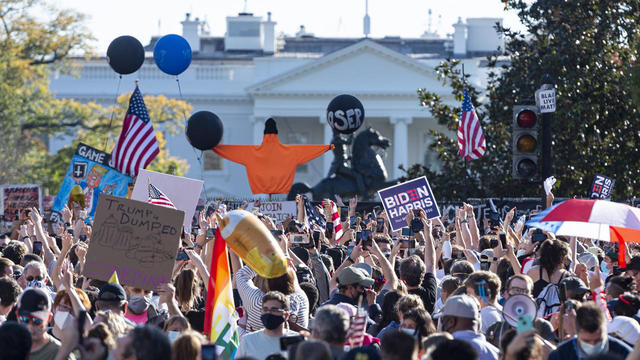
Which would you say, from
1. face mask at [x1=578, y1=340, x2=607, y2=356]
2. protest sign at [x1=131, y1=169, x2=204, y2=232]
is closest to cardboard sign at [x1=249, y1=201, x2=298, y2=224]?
protest sign at [x1=131, y1=169, x2=204, y2=232]

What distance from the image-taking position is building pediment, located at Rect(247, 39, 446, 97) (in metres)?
66.9

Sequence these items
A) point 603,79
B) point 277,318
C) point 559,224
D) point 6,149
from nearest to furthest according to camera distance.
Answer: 1. point 277,318
2. point 559,224
3. point 603,79
4. point 6,149

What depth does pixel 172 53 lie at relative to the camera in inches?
709


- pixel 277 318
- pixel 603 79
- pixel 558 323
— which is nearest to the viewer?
pixel 277 318

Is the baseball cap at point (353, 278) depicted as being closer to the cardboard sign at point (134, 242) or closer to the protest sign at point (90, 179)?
the cardboard sign at point (134, 242)

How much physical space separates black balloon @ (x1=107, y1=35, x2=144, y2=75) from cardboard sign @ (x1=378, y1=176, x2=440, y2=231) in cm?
585

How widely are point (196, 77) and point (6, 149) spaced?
2618 cm

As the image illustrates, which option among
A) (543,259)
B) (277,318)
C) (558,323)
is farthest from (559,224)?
(277,318)

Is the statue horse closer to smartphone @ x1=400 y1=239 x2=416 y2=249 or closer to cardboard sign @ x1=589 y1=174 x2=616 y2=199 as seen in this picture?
cardboard sign @ x1=589 y1=174 x2=616 y2=199

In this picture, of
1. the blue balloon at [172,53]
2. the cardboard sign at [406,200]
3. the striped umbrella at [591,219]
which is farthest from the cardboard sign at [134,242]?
the blue balloon at [172,53]

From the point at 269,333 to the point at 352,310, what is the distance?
0.92 meters

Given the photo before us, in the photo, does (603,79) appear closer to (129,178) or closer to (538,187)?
(538,187)

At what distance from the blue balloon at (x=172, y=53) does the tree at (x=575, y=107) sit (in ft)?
24.2

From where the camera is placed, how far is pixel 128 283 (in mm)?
7500
